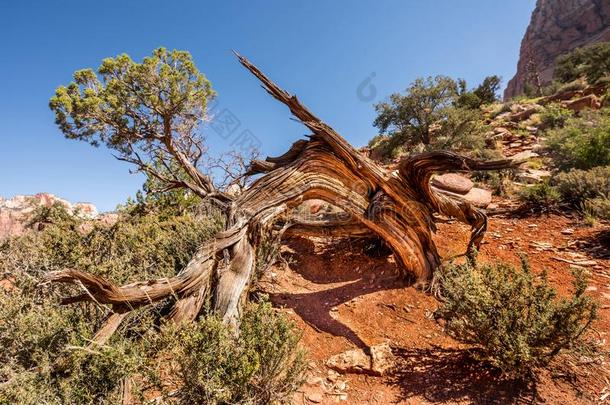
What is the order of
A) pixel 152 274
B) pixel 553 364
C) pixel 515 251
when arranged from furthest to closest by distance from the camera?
pixel 515 251, pixel 152 274, pixel 553 364

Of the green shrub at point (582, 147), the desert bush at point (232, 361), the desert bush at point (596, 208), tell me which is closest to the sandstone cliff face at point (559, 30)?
the green shrub at point (582, 147)

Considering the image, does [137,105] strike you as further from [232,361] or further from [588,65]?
[588,65]

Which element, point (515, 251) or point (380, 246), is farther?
point (380, 246)

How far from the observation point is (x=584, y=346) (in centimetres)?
270

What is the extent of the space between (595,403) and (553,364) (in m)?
0.42

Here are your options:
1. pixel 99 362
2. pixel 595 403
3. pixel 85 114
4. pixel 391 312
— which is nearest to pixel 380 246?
pixel 391 312

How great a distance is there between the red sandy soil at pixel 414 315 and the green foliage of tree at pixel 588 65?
21728mm

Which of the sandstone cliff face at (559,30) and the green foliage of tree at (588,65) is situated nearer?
the green foliage of tree at (588,65)

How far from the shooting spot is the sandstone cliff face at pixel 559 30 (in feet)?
161

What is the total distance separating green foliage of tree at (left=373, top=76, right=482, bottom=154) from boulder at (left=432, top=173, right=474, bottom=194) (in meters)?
8.35

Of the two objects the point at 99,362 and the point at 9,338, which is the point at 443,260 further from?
the point at 9,338

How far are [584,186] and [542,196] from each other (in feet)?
2.80

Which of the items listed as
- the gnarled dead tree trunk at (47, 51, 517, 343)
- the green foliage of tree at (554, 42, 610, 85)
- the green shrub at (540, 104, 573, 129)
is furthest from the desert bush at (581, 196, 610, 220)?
the green foliage of tree at (554, 42, 610, 85)

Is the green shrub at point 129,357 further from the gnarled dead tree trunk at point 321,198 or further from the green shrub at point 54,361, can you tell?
the gnarled dead tree trunk at point 321,198
